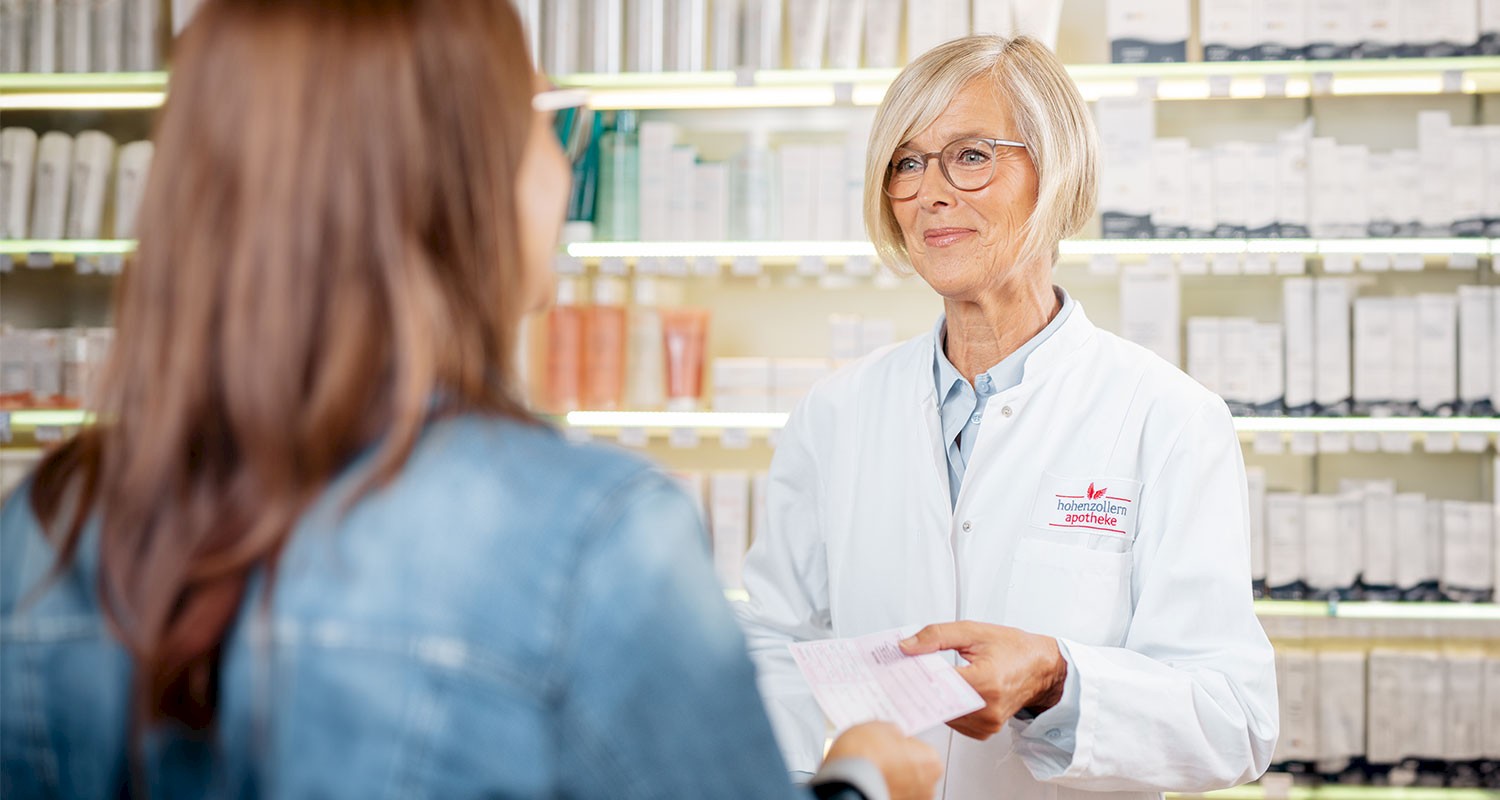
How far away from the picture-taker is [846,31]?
108 inches

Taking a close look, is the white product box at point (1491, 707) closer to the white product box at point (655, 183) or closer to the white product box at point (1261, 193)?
the white product box at point (1261, 193)

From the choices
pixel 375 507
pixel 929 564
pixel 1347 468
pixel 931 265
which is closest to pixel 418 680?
pixel 375 507

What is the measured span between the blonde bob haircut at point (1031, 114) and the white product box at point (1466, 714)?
179 centimetres

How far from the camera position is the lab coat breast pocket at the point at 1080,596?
134 cm

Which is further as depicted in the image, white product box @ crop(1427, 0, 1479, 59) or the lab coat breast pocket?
white product box @ crop(1427, 0, 1479, 59)

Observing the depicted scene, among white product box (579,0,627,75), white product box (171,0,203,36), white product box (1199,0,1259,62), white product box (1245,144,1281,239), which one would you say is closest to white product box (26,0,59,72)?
white product box (171,0,203,36)

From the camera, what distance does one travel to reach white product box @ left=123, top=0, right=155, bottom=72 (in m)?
2.90

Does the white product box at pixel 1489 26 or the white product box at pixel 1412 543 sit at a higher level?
the white product box at pixel 1489 26

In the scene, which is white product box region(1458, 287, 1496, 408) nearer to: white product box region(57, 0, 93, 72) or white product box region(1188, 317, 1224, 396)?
white product box region(1188, 317, 1224, 396)

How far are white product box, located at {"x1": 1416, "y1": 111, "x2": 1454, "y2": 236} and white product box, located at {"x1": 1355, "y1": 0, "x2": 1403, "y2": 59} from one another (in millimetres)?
176

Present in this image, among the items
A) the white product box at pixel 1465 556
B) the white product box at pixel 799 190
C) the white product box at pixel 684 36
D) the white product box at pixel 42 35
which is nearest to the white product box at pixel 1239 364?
the white product box at pixel 1465 556

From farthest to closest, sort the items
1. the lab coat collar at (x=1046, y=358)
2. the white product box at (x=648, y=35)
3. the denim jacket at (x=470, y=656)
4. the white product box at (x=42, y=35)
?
the white product box at (x=42, y=35) → the white product box at (x=648, y=35) → the lab coat collar at (x=1046, y=358) → the denim jacket at (x=470, y=656)

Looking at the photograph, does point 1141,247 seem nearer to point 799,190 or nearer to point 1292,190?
point 1292,190

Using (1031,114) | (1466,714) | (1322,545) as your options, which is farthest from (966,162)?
(1466,714)
